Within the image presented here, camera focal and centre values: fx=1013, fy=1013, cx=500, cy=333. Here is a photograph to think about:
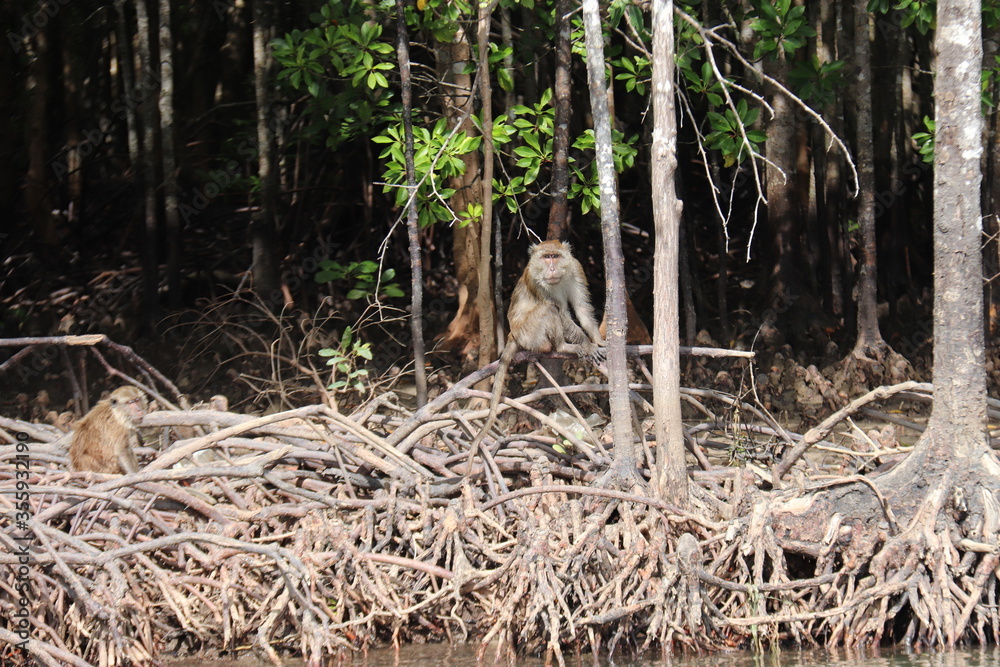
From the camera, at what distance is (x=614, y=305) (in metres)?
5.20

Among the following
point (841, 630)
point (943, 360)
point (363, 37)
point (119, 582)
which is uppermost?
point (363, 37)

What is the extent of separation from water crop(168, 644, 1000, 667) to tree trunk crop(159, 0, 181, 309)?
573 cm

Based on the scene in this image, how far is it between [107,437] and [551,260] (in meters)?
3.06

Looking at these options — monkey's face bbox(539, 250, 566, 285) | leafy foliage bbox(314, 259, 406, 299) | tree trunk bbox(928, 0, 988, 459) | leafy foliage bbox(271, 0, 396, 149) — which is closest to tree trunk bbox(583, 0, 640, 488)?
tree trunk bbox(928, 0, 988, 459)

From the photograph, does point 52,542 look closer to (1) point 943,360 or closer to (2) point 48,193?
(1) point 943,360

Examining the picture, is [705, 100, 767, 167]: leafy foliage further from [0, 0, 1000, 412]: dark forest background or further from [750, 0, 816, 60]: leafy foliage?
[750, 0, 816, 60]: leafy foliage

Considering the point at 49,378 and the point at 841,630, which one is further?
the point at 49,378

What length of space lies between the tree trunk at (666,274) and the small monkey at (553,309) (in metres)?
1.36

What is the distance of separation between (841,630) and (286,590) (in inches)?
105

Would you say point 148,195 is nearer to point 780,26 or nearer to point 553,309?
point 553,309

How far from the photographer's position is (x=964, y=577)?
15.9 feet

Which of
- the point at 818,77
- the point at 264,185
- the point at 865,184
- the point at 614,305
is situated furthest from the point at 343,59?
the point at 865,184

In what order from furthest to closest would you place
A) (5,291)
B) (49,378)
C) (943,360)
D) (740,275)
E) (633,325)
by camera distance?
(740,275), (5,291), (49,378), (633,325), (943,360)

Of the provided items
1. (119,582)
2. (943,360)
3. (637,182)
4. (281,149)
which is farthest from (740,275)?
(119,582)
